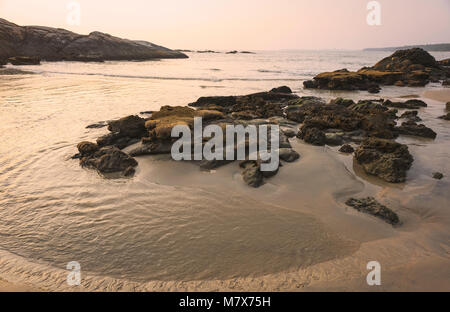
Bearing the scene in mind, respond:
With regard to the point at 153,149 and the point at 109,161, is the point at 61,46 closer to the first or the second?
the point at 153,149

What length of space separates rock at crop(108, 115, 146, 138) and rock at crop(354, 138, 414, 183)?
598 cm

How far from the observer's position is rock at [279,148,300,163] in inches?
266

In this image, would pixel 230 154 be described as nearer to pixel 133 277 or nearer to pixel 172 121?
pixel 172 121

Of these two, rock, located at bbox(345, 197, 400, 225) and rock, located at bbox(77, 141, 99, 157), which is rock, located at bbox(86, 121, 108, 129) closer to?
rock, located at bbox(77, 141, 99, 157)

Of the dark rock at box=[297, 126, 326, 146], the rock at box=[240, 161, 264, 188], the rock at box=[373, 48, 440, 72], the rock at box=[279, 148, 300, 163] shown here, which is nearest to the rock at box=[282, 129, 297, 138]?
the dark rock at box=[297, 126, 326, 146]

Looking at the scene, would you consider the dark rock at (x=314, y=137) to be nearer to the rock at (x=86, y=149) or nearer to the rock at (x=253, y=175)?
the rock at (x=253, y=175)

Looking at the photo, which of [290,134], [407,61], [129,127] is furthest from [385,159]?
[407,61]

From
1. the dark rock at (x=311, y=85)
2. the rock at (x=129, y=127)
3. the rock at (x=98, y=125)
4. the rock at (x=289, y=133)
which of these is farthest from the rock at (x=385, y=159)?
the dark rock at (x=311, y=85)

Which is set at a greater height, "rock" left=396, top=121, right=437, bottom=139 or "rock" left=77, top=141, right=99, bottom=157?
"rock" left=396, top=121, right=437, bottom=139

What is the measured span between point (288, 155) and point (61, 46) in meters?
66.8

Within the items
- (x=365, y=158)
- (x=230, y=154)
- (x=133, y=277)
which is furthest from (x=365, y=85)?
(x=133, y=277)

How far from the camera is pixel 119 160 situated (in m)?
6.45
